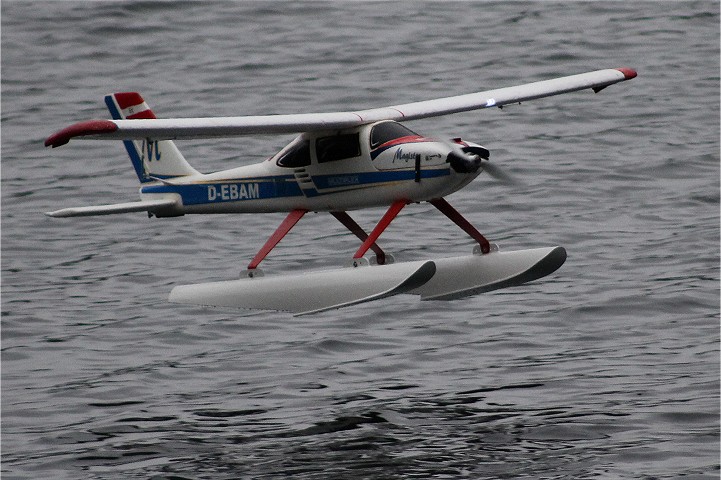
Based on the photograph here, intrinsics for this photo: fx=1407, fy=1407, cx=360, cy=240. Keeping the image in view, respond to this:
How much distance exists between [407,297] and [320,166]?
7326 millimetres

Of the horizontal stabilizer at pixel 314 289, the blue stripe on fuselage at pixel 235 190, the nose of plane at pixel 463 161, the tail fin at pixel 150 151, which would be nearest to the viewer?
the nose of plane at pixel 463 161

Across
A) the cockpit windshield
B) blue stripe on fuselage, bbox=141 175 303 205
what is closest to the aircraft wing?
the cockpit windshield

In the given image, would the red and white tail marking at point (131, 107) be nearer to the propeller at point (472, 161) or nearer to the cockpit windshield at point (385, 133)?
the cockpit windshield at point (385, 133)

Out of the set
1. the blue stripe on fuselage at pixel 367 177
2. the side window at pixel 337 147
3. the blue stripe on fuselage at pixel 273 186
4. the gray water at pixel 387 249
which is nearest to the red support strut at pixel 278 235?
Result: the blue stripe on fuselage at pixel 273 186

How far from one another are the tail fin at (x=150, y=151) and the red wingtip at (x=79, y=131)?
3071 millimetres

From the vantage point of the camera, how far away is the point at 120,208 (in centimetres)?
1817

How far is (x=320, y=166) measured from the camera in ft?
58.4

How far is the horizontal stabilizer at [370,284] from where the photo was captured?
17000 millimetres

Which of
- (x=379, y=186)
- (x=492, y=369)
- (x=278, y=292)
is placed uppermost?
(x=379, y=186)

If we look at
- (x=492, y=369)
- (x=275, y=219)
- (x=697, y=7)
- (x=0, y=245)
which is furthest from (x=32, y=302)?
(x=697, y=7)

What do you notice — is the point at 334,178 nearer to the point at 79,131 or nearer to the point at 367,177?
the point at 367,177

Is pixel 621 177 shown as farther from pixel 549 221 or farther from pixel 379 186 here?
pixel 379 186

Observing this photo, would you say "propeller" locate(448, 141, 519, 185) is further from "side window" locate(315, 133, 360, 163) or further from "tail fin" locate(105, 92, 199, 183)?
"tail fin" locate(105, 92, 199, 183)

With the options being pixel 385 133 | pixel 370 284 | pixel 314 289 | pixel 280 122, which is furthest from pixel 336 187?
pixel 370 284
